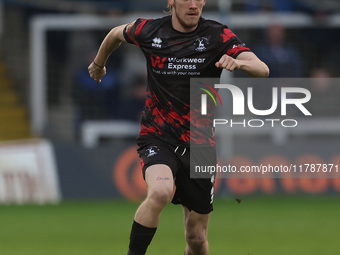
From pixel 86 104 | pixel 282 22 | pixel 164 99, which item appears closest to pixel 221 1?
pixel 282 22

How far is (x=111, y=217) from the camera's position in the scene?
12680mm

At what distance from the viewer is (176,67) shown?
7.12 meters

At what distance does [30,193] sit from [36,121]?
5.08 feet

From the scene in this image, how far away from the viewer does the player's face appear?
278 inches

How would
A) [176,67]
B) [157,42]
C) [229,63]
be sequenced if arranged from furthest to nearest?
[157,42] < [176,67] < [229,63]

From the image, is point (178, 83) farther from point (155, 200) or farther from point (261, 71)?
point (155, 200)

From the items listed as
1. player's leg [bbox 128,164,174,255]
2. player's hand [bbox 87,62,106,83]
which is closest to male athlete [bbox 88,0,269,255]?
player's leg [bbox 128,164,174,255]

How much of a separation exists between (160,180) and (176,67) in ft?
3.26

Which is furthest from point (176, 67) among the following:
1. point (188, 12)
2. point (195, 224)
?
point (195, 224)

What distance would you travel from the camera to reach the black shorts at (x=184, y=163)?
7062 millimetres

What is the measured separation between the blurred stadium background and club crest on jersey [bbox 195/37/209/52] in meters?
5.79

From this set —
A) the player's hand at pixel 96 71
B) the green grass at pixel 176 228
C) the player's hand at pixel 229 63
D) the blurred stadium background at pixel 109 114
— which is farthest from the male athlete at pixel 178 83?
the blurred stadium background at pixel 109 114

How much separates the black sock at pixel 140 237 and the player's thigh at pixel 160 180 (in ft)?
0.88

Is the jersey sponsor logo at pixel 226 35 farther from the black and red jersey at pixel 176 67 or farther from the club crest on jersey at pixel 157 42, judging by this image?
the club crest on jersey at pixel 157 42
